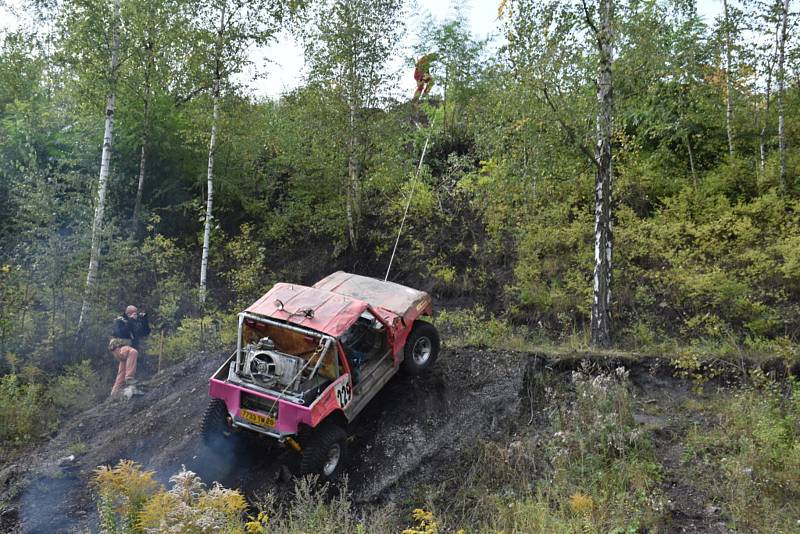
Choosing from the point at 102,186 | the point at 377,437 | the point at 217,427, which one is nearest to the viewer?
the point at 217,427

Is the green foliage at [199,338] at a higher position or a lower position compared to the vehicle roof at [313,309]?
lower

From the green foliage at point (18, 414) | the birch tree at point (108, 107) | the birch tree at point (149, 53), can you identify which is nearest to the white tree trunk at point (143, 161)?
the birch tree at point (149, 53)

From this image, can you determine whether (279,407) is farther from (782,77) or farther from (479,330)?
(782,77)

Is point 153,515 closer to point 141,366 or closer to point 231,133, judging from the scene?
point 141,366

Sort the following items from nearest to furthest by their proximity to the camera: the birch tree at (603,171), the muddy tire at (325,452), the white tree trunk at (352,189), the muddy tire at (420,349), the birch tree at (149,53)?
the muddy tire at (325,452) < the muddy tire at (420,349) < the birch tree at (603,171) < the birch tree at (149,53) < the white tree trunk at (352,189)

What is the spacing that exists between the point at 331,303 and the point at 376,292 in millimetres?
1356

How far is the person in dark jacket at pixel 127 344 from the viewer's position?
411 inches

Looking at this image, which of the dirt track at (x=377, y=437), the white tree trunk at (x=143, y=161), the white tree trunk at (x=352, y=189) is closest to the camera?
the dirt track at (x=377, y=437)

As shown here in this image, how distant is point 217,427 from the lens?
7.59 meters

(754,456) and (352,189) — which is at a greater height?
(352,189)

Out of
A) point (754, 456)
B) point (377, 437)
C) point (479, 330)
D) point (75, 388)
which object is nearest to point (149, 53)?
point (75, 388)

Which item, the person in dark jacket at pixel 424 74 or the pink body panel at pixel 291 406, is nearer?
the pink body panel at pixel 291 406

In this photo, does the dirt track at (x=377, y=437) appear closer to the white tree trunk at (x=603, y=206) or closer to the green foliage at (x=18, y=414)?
the green foliage at (x=18, y=414)

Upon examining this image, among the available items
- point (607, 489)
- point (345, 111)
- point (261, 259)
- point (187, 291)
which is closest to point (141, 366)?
point (187, 291)
